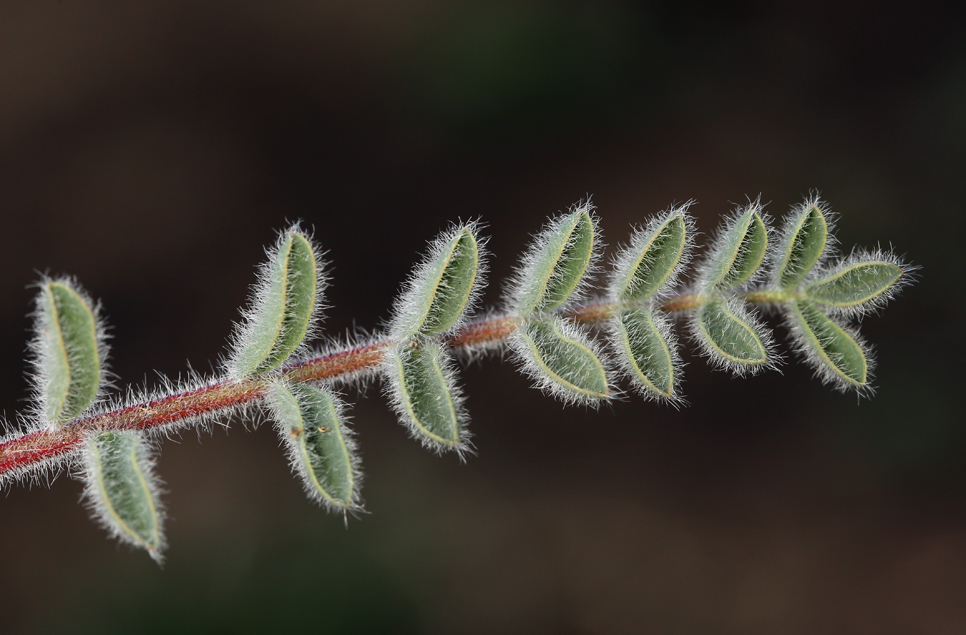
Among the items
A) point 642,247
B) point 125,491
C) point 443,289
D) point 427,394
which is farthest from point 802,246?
point 125,491

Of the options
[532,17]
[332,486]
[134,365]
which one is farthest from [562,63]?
[332,486]

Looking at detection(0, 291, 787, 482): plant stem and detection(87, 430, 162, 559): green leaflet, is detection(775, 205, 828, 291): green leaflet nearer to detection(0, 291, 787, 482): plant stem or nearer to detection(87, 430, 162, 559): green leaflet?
detection(0, 291, 787, 482): plant stem

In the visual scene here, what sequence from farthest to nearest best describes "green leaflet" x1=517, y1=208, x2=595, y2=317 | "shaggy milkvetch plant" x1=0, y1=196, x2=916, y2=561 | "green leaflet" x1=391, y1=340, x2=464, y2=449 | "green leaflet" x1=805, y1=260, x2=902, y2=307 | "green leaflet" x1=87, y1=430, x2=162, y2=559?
"green leaflet" x1=805, y1=260, x2=902, y2=307 → "green leaflet" x1=517, y1=208, x2=595, y2=317 → "green leaflet" x1=391, y1=340, x2=464, y2=449 → "shaggy milkvetch plant" x1=0, y1=196, x2=916, y2=561 → "green leaflet" x1=87, y1=430, x2=162, y2=559

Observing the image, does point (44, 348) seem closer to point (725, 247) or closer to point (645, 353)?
point (645, 353)

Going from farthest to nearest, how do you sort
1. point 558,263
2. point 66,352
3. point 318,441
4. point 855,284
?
point 855,284 < point 558,263 < point 318,441 < point 66,352

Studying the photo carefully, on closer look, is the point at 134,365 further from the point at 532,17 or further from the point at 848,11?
the point at 848,11

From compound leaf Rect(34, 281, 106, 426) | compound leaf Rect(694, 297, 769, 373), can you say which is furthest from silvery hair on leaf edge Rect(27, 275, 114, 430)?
compound leaf Rect(694, 297, 769, 373)
